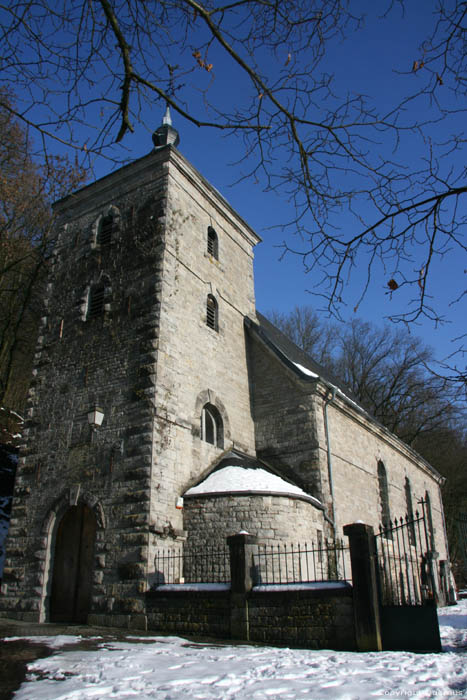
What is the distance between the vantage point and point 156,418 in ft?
37.8

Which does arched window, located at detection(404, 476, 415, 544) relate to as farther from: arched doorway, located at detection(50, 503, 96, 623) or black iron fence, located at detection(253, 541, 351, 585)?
arched doorway, located at detection(50, 503, 96, 623)

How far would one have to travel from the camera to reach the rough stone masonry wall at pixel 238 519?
1104cm

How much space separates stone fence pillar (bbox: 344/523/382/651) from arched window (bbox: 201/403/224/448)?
241 inches

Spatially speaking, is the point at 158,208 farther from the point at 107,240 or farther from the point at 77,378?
the point at 77,378

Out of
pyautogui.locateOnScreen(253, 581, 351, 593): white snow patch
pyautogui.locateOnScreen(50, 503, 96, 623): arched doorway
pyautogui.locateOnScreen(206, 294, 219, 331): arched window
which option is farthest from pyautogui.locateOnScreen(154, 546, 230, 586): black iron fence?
pyautogui.locateOnScreen(206, 294, 219, 331): arched window

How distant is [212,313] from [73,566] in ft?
24.7

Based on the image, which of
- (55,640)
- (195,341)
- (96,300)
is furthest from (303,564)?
(96,300)

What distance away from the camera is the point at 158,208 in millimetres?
14406

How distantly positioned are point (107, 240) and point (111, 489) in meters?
7.53

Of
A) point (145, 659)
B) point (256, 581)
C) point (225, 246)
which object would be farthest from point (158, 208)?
point (145, 659)

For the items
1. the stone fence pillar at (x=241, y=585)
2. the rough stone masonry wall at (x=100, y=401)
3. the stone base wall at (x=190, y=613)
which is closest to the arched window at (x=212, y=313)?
the rough stone masonry wall at (x=100, y=401)

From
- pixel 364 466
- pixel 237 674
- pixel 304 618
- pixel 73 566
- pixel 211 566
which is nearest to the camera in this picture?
pixel 237 674

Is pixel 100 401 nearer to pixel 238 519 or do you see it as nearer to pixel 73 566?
pixel 73 566

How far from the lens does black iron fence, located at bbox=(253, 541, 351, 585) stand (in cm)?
1049
